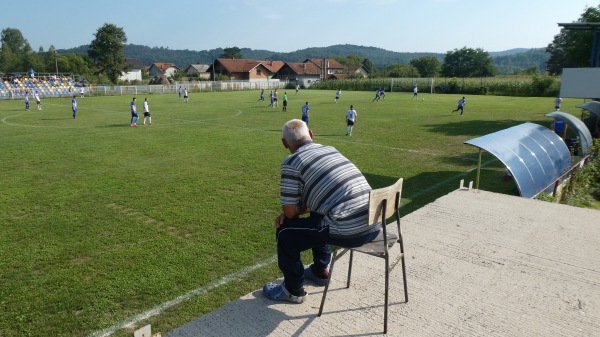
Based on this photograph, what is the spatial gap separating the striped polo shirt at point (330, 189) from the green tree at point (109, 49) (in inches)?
3397

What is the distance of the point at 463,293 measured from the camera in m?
4.43

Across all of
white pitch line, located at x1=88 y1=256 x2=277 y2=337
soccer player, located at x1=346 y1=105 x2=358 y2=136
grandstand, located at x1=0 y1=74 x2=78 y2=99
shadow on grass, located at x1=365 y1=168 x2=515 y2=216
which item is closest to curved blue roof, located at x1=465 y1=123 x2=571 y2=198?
shadow on grass, located at x1=365 y1=168 x2=515 y2=216

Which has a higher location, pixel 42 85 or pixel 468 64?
pixel 468 64

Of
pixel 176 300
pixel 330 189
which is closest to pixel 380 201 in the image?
pixel 330 189

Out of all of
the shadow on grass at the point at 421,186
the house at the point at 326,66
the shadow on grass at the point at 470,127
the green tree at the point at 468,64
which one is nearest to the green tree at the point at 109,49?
the house at the point at 326,66

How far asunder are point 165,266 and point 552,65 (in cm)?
11638

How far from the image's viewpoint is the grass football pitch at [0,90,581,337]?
512 cm

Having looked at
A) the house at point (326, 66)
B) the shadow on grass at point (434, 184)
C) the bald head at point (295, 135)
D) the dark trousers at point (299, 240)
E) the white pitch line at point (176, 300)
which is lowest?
the white pitch line at point (176, 300)

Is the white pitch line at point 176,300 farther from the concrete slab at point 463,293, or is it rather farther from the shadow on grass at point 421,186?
the shadow on grass at point 421,186

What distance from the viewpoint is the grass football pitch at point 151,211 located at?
5125mm

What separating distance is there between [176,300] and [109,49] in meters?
85.8

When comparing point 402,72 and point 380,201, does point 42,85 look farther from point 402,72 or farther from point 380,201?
point 402,72

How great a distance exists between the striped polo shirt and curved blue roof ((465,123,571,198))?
5823 millimetres

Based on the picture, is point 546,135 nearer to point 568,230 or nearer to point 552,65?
point 568,230
